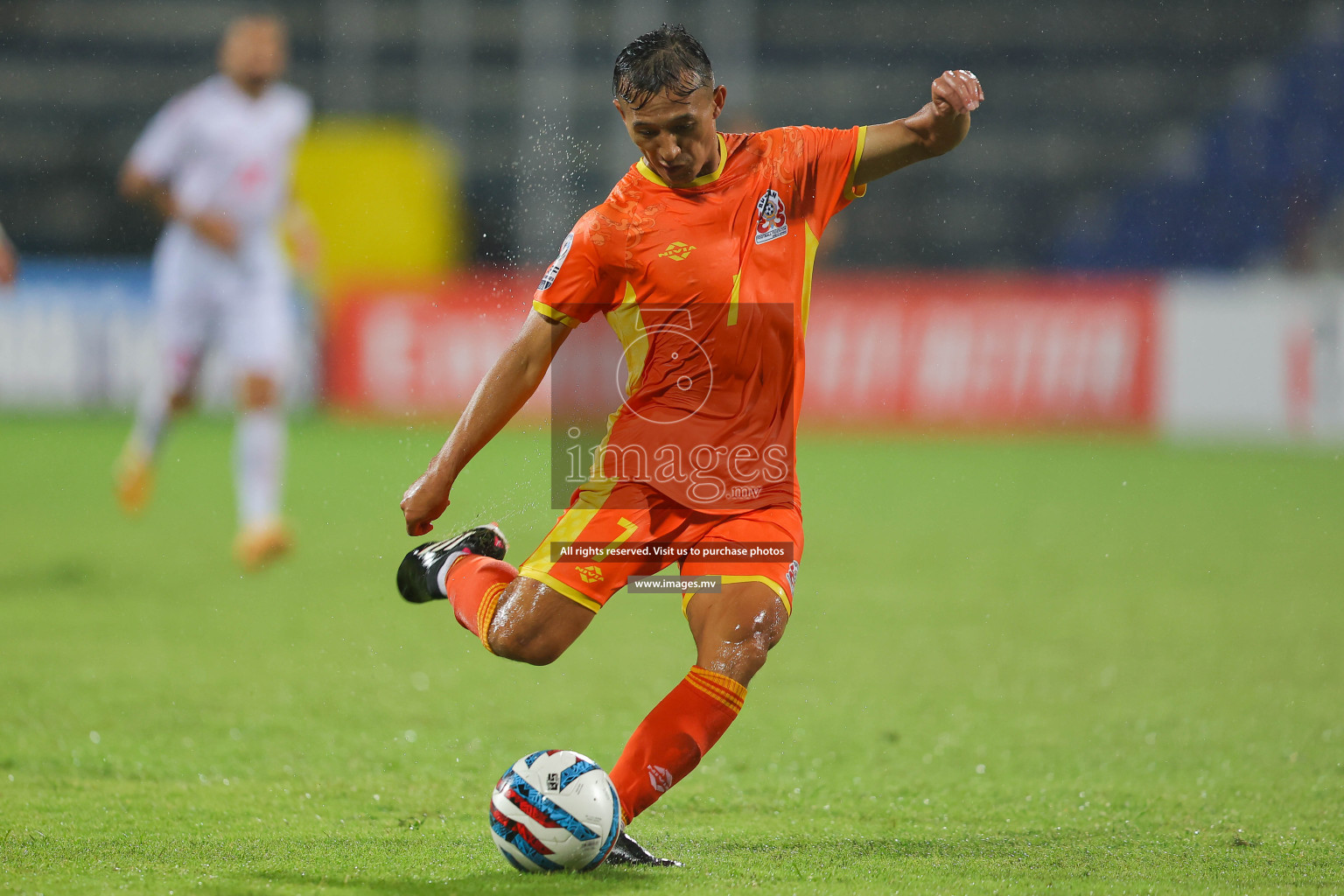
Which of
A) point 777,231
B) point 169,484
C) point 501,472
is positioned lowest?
point 169,484

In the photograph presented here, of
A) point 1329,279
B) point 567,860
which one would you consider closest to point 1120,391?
point 1329,279

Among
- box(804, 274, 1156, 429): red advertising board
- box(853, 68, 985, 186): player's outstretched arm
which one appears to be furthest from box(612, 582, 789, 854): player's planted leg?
box(804, 274, 1156, 429): red advertising board

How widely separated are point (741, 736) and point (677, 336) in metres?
1.71

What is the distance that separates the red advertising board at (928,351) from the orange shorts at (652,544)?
10.6 meters

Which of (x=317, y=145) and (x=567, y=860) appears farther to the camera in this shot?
(x=317, y=145)

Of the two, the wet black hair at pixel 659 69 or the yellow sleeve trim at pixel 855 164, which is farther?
the yellow sleeve trim at pixel 855 164

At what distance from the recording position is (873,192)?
1659cm

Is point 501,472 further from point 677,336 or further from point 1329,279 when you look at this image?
point 1329,279

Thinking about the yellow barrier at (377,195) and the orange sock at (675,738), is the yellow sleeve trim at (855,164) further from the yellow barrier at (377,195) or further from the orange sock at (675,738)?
the yellow barrier at (377,195)

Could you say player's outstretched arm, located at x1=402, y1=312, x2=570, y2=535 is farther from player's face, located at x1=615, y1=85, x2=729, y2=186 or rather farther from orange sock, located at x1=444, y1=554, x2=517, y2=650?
player's face, located at x1=615, y1=85, x2=729, y2=186

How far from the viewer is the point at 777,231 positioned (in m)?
3.53

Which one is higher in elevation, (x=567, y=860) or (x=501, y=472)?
(x=501, y=472)

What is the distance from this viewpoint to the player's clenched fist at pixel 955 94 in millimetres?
3445

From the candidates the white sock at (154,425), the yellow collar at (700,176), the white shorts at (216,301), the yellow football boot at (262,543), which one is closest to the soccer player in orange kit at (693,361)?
the yellow collar at (700,176)
